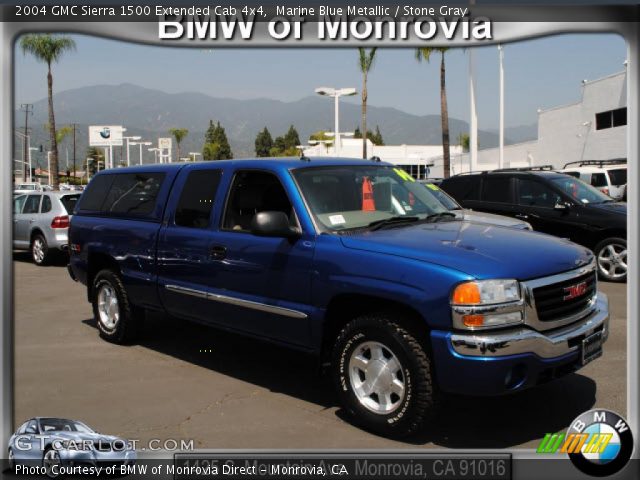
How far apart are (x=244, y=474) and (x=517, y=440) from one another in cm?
188

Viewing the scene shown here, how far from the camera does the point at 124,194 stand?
6762 millimetres

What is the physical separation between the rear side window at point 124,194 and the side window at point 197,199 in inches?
18.4

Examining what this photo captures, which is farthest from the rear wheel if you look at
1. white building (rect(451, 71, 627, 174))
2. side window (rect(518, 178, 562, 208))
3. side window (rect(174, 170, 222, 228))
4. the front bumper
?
white building (rect(451, 71, 627, 174))

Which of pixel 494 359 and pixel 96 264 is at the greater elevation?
pixel 96 264

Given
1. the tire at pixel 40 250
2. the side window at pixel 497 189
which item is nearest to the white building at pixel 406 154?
the tire at pixel 40 250

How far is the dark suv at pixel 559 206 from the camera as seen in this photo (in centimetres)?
996

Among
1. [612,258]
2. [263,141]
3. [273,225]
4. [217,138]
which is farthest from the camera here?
[263,141]

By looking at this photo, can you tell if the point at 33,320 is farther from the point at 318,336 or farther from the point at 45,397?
the point at 318,336

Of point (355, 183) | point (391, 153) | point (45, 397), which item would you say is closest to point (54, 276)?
point (45, 397)

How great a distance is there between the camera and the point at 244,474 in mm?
3469

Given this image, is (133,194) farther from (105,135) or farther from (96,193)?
(105,135)

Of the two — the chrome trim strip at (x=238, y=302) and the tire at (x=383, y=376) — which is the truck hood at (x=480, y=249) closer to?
the tire at (x=383, y=376)

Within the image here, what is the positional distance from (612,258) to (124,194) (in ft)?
24.3

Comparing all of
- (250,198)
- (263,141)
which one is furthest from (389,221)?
(263,141)
